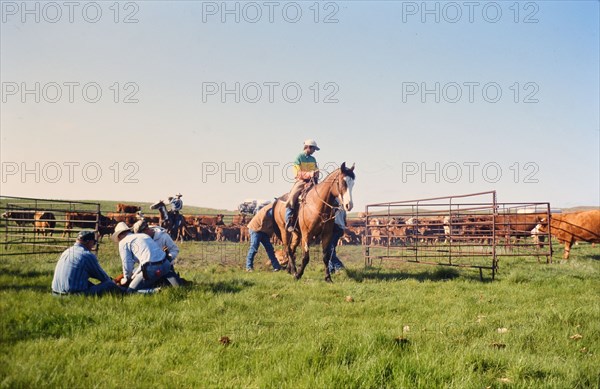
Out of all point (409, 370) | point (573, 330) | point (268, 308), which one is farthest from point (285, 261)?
point (409, 370)

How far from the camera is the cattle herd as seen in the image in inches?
615

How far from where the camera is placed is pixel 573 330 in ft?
18.4

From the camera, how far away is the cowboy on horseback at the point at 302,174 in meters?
11.5

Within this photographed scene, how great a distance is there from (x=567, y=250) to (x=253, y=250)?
12.9 meters

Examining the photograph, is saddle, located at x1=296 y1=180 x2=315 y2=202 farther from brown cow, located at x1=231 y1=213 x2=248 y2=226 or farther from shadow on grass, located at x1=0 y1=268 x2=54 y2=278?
brown cow, located at x1=231 y1=213 x2=248 y2=226

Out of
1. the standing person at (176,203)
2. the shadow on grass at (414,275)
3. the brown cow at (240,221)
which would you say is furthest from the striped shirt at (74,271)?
the brown cow at (240,221)

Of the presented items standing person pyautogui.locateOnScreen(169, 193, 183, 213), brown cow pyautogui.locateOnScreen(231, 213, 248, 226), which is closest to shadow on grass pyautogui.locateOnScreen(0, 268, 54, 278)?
standing person pyautogui.locateOnScreen(169, 193, 183, 213)

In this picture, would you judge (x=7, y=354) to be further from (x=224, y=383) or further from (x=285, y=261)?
(x=285, y=261)

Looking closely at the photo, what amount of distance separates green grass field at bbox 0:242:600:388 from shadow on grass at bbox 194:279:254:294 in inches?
1.6

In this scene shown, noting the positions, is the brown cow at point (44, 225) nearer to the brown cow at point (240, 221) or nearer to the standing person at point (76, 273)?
the standing person at point (76, 273)

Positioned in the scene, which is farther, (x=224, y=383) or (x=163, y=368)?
(x=163, y=368)

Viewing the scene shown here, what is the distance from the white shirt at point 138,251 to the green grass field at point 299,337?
828 mm

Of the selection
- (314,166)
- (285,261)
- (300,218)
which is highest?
(314,166)

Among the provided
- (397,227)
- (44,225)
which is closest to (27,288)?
(397,227)
